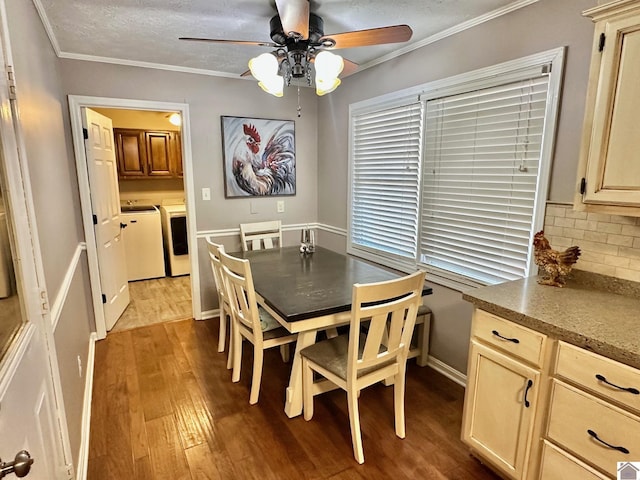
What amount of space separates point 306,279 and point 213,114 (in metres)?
1.99

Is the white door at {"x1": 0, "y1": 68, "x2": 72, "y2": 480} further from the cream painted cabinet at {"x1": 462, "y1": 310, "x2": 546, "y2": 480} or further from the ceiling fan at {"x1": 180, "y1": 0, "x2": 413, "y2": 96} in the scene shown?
the cream painted cabinet at {"x1": 462, "y1": 310, "x2": 546, "y2": 480}

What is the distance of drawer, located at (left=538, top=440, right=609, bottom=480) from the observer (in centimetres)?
130

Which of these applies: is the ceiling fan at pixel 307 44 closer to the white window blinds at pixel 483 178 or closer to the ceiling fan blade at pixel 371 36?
the ceiling fan blade at pixel 371 36

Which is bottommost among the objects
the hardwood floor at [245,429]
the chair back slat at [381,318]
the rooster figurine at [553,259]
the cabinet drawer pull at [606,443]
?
the hardwood floor at [245,429]

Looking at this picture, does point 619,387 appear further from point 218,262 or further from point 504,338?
point 218,262

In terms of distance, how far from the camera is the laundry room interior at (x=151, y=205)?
467 cm

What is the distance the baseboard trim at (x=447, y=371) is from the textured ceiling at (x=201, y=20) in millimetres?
2257

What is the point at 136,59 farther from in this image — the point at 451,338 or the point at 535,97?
the point at 451,338

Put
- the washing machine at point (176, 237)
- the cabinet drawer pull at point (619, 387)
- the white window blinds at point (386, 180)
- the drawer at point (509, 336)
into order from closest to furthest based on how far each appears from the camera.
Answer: the cabinet drawer pull at point (619, 387) < the drawer at point (509, 336) < the white window blinds at point (386, 180) < the washing machine at point (176, 237)

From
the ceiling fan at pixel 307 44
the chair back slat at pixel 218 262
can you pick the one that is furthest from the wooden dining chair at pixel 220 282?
the ceiling fan at pixel 307 44

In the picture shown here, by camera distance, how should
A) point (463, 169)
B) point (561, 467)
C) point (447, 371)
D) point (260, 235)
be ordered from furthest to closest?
point (260, 235) → point (447, 371) → point (463, 169) → point (561, 467)

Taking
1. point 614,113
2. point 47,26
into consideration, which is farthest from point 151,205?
point 614,113

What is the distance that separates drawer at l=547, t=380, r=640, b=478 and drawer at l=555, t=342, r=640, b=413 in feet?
0.13

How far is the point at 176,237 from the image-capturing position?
16.1 feet
